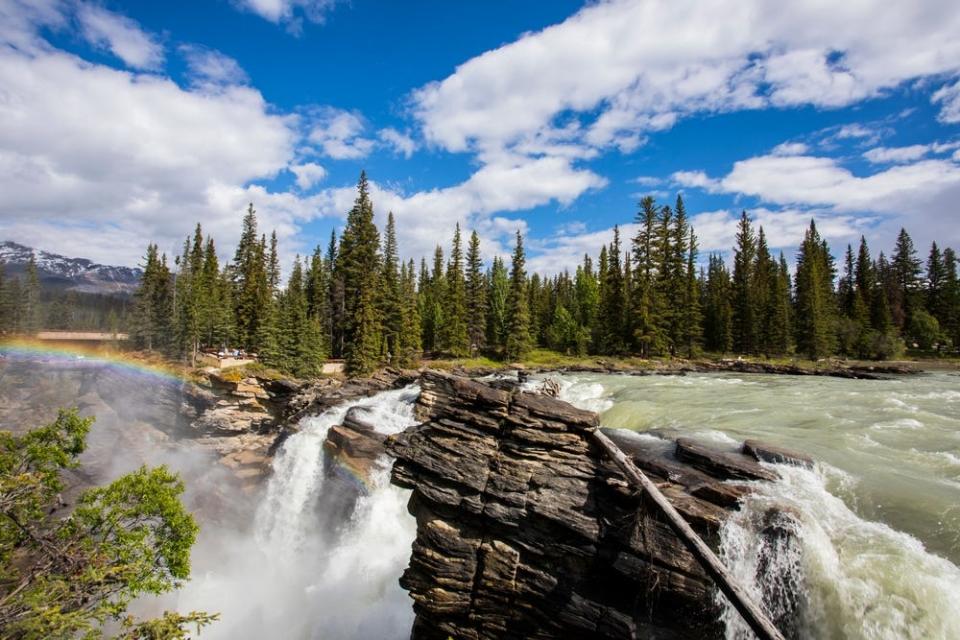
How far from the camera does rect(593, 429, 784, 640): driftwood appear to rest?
7723mm

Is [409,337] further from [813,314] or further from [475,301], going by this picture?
[813,314]

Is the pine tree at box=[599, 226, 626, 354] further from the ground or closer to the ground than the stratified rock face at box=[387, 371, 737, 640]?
further from the ground

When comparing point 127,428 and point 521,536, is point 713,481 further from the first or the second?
point 127,428

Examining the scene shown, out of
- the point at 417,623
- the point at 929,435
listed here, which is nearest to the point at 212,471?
the point at 417,623

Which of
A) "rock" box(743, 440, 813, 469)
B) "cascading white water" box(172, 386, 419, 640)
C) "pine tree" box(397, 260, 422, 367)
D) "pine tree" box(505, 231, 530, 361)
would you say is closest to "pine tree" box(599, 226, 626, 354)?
"pine tree" box(505, 231, 530, 361)

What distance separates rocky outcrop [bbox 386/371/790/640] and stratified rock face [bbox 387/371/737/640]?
3cm

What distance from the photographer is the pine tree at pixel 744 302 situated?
66.1 meters

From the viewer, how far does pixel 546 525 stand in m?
12.0

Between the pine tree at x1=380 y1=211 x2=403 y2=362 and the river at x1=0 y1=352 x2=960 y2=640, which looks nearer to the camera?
the river at x1=0 y1=352 x2=960 y2=640

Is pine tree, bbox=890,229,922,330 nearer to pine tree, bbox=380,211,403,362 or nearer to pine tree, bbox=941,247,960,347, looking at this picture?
pine tree, bbox=941,247,960,347

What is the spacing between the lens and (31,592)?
26.5ft

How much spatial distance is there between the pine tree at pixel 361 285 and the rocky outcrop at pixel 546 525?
37711mm

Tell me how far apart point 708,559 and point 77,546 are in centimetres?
1418

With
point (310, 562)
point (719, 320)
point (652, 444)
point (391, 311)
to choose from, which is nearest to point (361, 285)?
point (391, 311)
